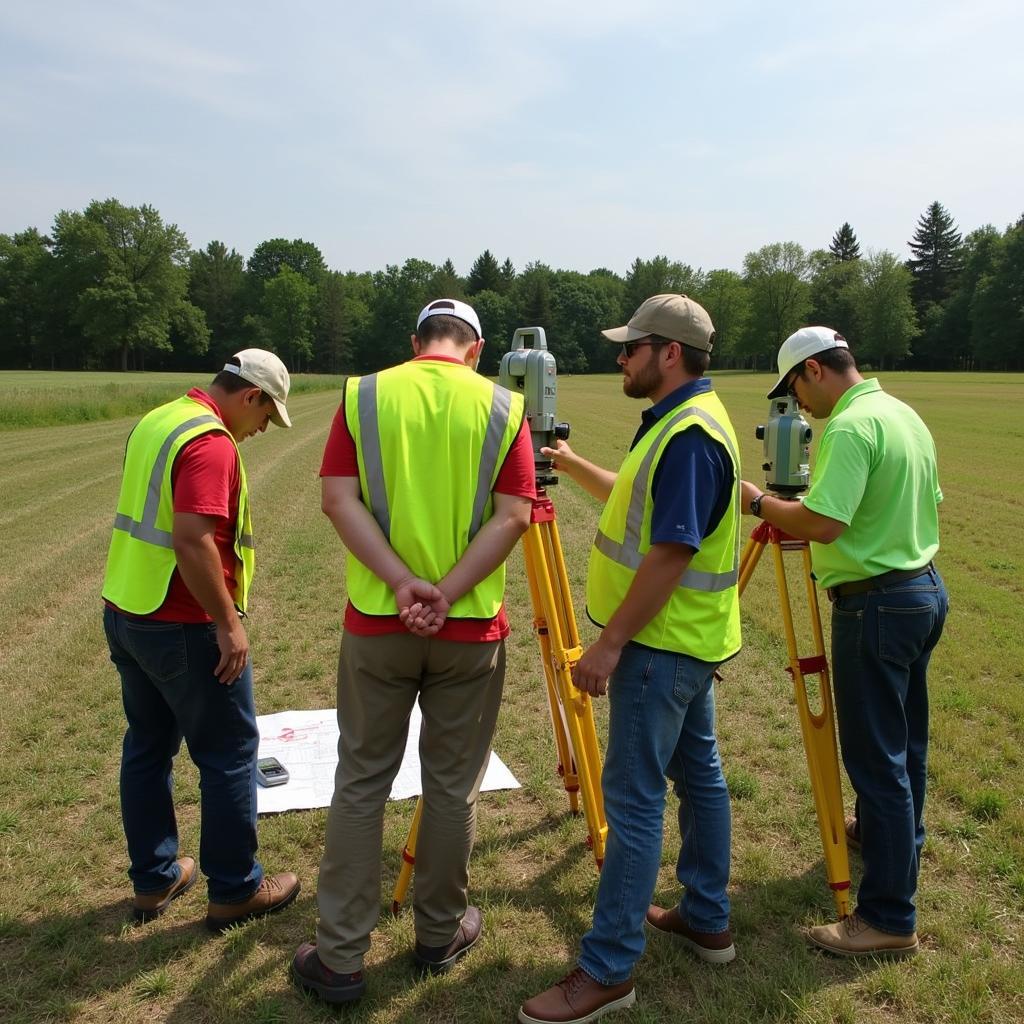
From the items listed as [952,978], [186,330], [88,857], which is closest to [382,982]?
[88,857]

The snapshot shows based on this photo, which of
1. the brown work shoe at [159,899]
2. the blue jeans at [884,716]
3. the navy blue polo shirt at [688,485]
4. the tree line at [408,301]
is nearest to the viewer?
the navy blue polo shirt at [688,485]

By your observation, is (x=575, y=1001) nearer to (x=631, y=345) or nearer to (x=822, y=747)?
(x=822, y=747)

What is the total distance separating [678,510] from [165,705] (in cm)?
235

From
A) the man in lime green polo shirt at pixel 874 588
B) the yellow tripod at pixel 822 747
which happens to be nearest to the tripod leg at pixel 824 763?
the yellow tripod at pixel 822 747

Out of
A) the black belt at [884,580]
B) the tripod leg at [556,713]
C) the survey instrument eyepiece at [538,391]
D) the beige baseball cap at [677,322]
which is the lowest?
the tripod leg at [556,713]

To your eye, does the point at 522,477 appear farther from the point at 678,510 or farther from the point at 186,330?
the point at 186,330

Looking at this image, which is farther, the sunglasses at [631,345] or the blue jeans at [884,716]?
the blue jeans at [884,716]

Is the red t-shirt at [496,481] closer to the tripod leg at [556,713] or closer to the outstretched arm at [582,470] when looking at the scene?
the outstretched arm at [582,470]

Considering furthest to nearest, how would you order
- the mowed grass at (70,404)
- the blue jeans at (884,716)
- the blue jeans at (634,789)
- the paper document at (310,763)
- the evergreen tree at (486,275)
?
1. the evergreen tree at (486,275)
2. the mowed grass at (70,404)
3. the paper document at (310,763)
4. the blue jeans at (884,716)
5. the blue jeans at (634,789)

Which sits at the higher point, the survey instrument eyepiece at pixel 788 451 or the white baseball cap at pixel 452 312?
the white baseball cap at pixel 452 312

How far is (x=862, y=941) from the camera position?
10.7 feet

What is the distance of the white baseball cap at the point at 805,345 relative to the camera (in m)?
3.36

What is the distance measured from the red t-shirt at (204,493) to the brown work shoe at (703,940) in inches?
88.8

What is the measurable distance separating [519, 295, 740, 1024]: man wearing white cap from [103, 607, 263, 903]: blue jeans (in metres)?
1.40
